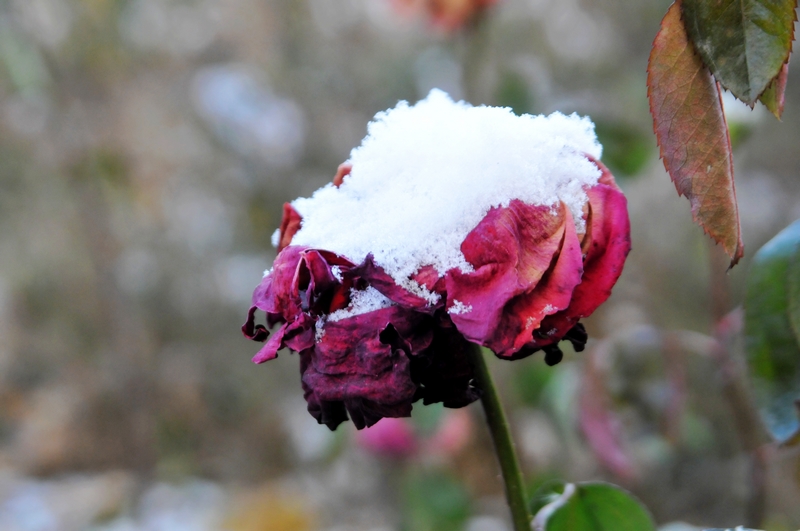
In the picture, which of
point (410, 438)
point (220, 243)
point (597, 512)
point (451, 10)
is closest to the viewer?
point (597, 512)

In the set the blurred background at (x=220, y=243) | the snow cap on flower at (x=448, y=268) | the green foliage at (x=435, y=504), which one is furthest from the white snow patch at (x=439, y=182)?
the blurred background at (x=220, y=243)

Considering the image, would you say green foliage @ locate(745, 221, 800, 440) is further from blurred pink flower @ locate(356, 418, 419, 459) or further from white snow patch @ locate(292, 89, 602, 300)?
blurred pink flower @ locate(356, 418, 419, 459)

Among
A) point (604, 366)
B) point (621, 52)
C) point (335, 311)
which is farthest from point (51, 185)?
point (335, 311)

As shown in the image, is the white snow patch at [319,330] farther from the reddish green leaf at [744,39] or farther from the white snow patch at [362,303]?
the reddish green leaf at [744,39]

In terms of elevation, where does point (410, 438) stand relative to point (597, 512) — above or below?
above

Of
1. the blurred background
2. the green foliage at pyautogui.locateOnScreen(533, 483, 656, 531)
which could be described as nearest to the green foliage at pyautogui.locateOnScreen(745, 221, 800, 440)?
the green foliage at pyautogui.locateOnScreen(533, 483, 656, 531)

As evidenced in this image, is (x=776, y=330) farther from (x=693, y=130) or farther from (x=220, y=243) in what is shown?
(x=220, y=243)

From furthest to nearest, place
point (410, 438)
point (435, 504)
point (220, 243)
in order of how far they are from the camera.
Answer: point (220, 243), point (410, 438), point (435, 504)

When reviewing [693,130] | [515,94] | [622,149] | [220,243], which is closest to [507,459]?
[693,130]
